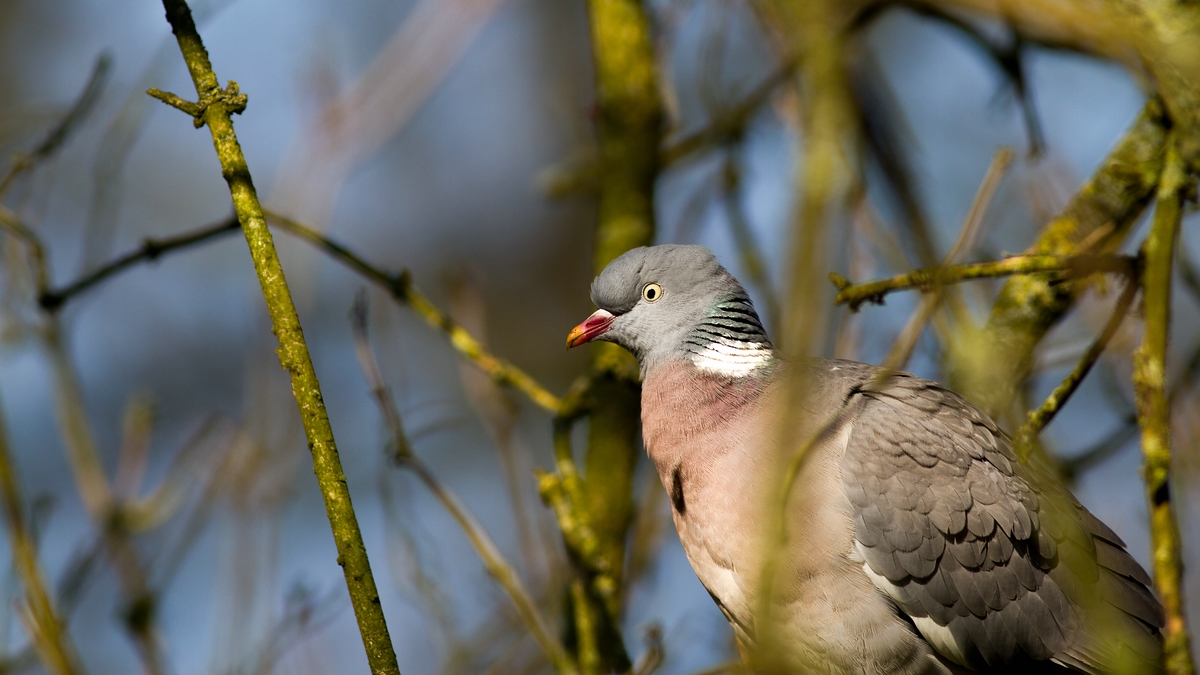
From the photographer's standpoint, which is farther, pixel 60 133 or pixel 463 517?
pixel 463 517

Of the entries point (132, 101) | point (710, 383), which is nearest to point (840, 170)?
point (710, 383)

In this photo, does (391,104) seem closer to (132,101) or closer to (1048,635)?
(132,101)

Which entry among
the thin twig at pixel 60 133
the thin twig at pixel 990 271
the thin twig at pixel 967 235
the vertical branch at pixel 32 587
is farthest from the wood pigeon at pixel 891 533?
the thin twig at pixel 60 133

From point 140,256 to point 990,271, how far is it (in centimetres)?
258

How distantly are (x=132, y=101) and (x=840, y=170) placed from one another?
2.67 m

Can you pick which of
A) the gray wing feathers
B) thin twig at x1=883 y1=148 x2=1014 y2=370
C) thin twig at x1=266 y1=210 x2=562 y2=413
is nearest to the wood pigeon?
the gray wing feathers

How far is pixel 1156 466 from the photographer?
1823mm

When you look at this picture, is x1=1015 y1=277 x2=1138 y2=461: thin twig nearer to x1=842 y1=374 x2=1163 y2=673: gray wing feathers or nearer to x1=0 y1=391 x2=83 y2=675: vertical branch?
x1=842 y1=374 x2=1163 y2=673: gray wing feathers

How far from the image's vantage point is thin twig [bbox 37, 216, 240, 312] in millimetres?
→ 3225

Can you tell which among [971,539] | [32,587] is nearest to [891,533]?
[971,539]

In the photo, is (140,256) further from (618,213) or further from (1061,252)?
(1061,252)

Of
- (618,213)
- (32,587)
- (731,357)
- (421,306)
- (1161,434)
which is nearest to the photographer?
(1161,434)

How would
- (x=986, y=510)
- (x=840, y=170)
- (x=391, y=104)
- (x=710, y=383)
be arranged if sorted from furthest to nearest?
(x=391, y=104) < (x=710, y=383) < (x=986, y=510) < (x=840, y=170)

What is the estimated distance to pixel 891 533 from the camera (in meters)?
3.13
